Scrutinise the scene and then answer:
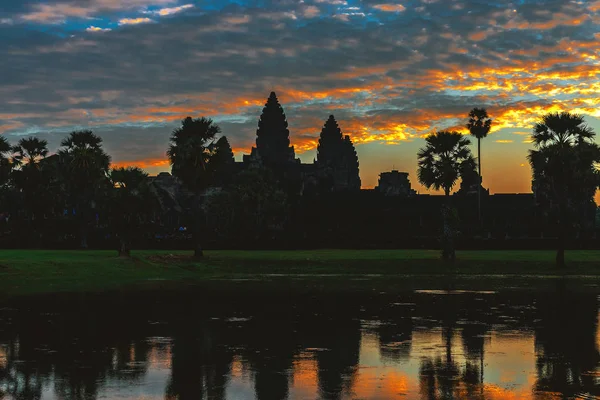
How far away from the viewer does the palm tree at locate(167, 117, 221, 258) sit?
2738 inches

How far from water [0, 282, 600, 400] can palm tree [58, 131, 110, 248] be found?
190 feet

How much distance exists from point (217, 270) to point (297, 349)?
3568 centimetres

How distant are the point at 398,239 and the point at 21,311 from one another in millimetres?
64232

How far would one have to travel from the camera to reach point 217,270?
171ft

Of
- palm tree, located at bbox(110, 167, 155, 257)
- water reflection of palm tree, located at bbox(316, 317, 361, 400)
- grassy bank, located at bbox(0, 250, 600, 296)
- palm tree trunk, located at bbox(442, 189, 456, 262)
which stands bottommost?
grassy bank, located at bbox(0, 250, 600, 296)

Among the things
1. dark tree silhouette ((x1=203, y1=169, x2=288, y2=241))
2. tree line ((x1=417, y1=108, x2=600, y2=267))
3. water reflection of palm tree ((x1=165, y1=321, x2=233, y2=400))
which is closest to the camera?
water reflection of palm tree ((x1=165, y1=321, x2=233, y2=400))

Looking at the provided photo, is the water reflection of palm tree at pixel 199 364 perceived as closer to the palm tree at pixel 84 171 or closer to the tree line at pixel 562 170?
the tree line at pixel 562 170

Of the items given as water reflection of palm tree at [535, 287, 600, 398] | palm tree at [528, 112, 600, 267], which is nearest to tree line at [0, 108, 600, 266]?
palm tree at [528, 112, 600, 267]

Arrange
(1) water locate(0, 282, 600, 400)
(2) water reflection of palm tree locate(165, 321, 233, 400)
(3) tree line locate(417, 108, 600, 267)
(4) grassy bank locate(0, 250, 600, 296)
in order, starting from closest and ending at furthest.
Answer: (2) water reflection of palm tree locate(165, 321, 233, 400) → (1) water locate(0, 282, 600, 400) → (4) grassy bank locate(0, 250, 600, 296) → (3) tree line locate(417, 108, 600, 267)

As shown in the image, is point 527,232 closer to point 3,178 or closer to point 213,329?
point 3,178

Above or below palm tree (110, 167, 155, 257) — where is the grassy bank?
below

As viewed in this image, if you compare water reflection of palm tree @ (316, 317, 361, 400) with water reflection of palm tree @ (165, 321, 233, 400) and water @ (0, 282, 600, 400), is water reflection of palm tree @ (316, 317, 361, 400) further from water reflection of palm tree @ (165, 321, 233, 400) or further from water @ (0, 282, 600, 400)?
water reflection of palm tree @ (165, 321, 233, 400)

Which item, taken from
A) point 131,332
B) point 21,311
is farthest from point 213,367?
point 21,311

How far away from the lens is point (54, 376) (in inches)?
539
